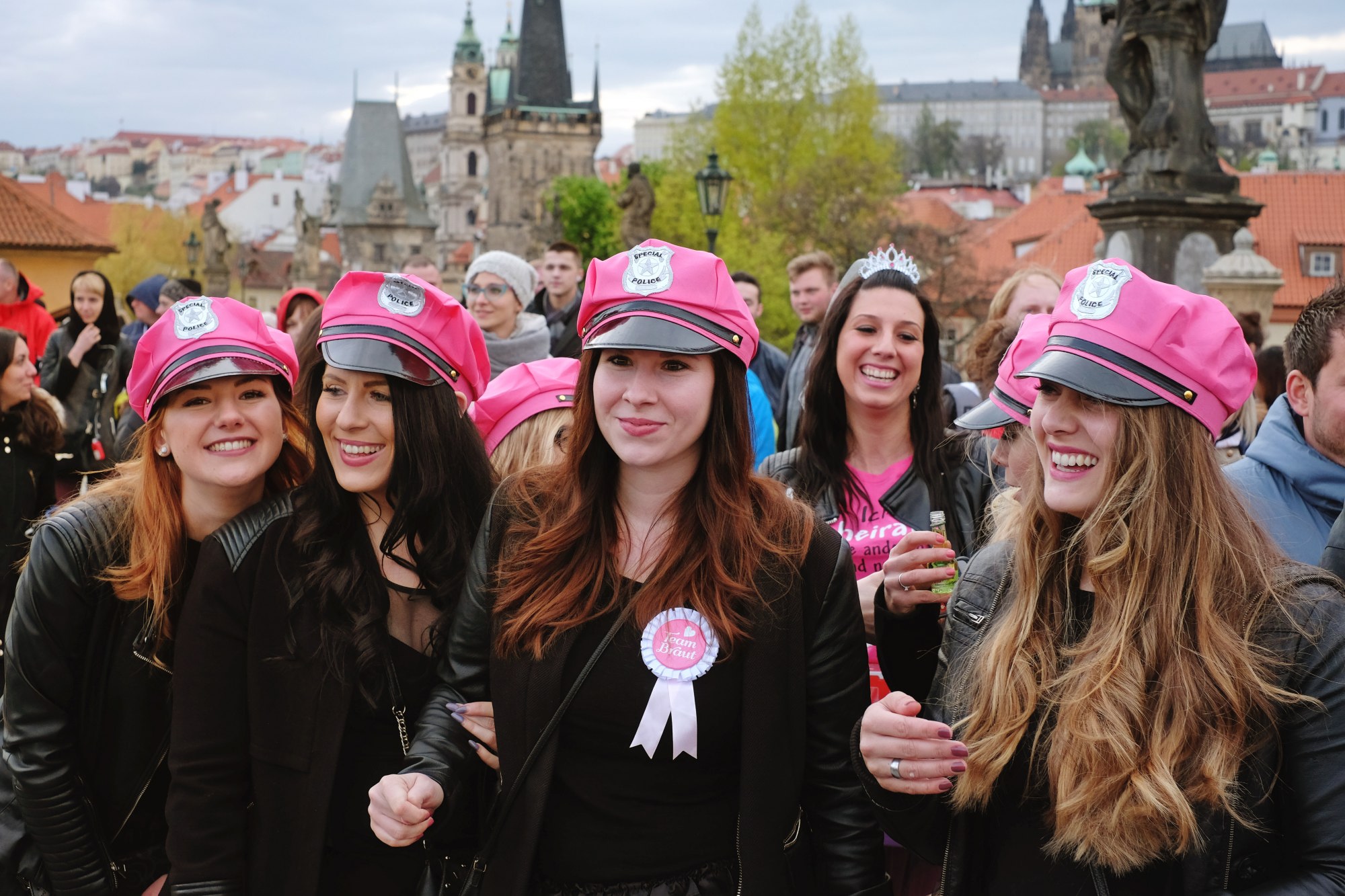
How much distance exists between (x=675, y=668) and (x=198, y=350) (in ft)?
5.11

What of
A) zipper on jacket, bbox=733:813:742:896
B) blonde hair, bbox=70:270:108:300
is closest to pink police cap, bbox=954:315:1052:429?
zipper on jacket, bbox=733:813:742:896

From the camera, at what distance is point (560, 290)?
976 centimetres

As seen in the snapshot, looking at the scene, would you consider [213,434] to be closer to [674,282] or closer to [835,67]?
[674,282]

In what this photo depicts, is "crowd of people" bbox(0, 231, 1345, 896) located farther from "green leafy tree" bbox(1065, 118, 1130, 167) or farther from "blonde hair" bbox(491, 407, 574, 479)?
"green leafy tree" bbox(1065, 118, 1130, 167)

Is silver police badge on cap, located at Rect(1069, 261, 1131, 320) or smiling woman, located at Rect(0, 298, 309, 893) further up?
silver police badge on cap, located at Rect(1069, 261, 1131, 320)

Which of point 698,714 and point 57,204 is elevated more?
point 57,204

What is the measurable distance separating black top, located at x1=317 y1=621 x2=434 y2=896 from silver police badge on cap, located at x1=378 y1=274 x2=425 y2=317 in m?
0.82

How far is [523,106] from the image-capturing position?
112750 millimetres

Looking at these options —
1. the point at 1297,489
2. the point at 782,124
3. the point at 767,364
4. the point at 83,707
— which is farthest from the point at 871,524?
the point at 782,124

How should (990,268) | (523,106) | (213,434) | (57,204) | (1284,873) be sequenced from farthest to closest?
(523,106)
(57,204)
(990,268)
(213,434)
(1284,873)

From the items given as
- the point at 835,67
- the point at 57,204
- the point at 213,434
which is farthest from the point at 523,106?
the point at 213,434

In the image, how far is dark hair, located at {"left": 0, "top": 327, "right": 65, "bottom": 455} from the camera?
19.0 ft

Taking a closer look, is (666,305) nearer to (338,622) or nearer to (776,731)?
(776,731)

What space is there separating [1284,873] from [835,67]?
4253 cm
